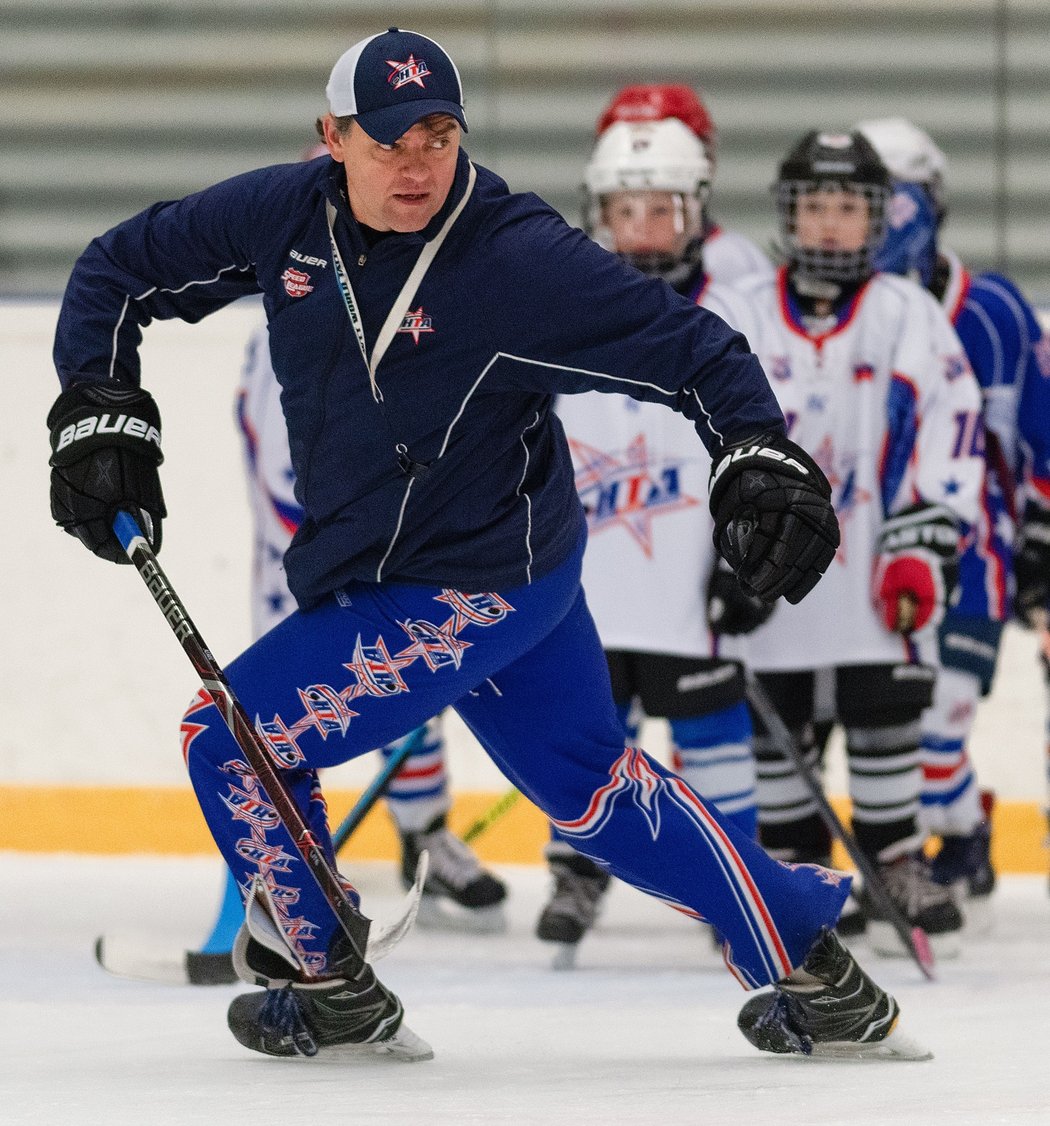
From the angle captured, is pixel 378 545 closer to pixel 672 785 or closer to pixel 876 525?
pixel 672 785

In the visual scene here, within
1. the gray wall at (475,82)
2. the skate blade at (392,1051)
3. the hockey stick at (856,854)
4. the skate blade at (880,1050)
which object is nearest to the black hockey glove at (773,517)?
the skate blade at (880,1050)

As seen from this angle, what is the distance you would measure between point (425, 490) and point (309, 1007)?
0.60 m

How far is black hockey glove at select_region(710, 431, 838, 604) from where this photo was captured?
7.40 feet

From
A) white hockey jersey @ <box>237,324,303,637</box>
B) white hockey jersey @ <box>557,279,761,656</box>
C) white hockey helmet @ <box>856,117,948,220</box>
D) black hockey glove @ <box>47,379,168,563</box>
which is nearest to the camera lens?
black hockey glove @ <box>47,379,168,563</box>

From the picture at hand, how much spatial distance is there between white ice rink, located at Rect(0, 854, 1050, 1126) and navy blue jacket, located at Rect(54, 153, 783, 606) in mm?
538

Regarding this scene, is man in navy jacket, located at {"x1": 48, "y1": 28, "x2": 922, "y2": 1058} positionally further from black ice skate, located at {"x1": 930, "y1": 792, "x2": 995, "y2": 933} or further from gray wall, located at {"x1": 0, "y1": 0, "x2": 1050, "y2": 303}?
gray wall, located at {"x1": 0, "y1": 0, "x2": 1050, "y2": 303}

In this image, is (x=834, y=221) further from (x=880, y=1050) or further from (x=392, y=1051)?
(x=392, y=1051)

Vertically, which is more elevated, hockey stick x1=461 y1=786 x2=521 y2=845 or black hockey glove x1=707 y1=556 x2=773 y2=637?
black hockey glove x1=707 y1=556 x2=773 y2=637

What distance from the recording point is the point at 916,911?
12.1ft

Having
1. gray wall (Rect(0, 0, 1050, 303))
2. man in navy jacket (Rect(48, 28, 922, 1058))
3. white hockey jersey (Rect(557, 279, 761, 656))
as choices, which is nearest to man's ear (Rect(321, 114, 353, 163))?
man in navy jacket (Rect(48, 28, 922, 1058))

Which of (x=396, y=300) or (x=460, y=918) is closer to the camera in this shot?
(x=396, y=300)

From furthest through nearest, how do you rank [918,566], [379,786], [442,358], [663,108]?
[663,108] < [379,786] < [918,566] < [442,358]

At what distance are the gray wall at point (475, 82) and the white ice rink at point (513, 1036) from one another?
72.0 inches

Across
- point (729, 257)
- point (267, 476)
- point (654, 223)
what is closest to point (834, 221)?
point (654, 223)
